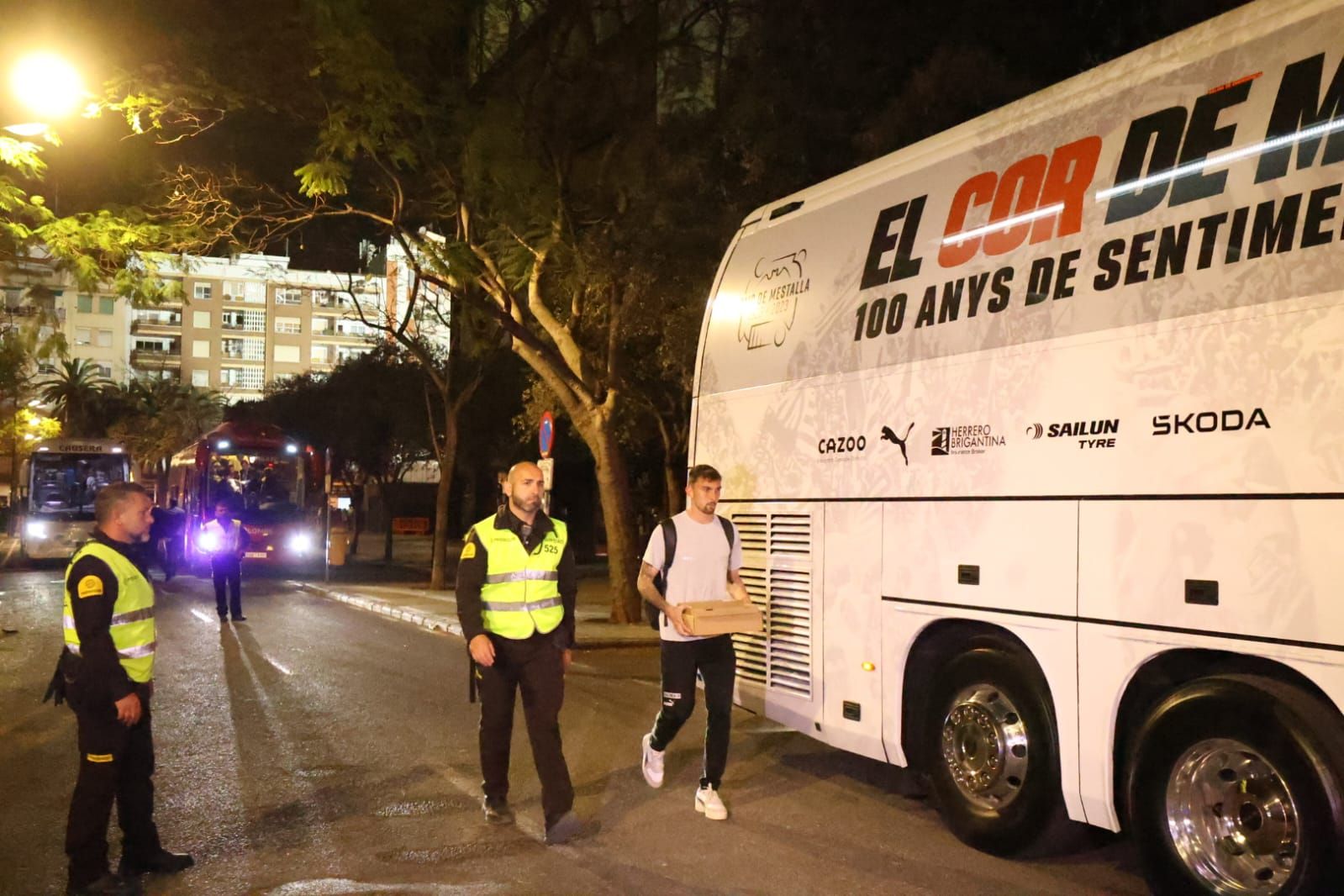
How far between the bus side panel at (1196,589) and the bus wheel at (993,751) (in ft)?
1.12

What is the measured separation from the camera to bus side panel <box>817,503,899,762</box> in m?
6.59

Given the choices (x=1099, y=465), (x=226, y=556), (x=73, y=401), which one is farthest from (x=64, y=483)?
(x=73, y=401)

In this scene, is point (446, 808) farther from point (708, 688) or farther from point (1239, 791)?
point (1239, 791)

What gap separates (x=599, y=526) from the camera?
42406 millimetres

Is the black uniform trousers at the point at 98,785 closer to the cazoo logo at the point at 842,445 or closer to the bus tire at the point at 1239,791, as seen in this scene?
the cazoo logo at the point at 842,445

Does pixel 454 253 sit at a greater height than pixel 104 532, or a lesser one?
greater

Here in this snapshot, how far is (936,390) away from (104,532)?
404 cm

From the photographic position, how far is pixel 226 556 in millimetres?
16484

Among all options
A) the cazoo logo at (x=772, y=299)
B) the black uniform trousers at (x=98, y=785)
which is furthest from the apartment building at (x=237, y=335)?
the black uniform trousers at (x=98, y=785)

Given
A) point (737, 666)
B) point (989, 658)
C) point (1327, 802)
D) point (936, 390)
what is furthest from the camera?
point (737, 666)

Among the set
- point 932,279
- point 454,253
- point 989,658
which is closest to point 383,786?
point 989,658

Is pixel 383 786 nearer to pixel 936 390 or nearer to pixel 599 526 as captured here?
pixel 936 390

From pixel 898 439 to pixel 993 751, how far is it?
1674mm

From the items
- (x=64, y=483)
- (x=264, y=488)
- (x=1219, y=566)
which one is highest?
(x=1219, y=566)
